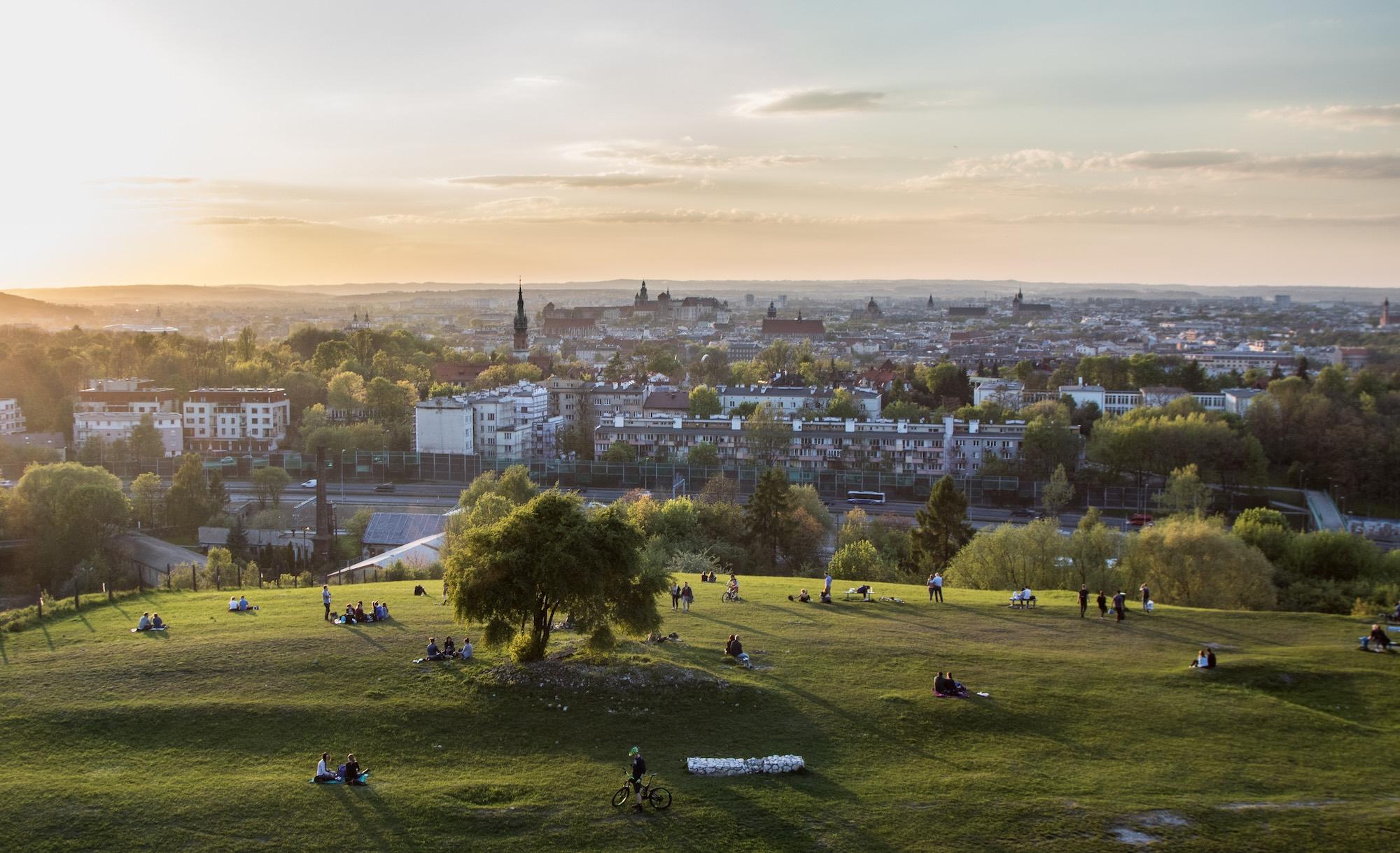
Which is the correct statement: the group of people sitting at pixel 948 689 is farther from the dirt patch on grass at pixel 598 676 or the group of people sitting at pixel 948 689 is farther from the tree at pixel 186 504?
the tree at pixel 186 504

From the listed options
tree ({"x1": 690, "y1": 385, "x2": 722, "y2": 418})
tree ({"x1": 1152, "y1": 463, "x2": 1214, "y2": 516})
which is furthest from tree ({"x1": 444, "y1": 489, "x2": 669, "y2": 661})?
tree ({"x1": 690, "y1": 385, "x2": 722, "y2": 418})

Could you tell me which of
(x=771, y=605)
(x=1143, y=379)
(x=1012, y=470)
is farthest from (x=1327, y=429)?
(x=771, y=605)

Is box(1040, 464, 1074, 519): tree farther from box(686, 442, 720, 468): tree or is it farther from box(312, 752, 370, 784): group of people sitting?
box(312, 752, 370, 784): group of people sitting

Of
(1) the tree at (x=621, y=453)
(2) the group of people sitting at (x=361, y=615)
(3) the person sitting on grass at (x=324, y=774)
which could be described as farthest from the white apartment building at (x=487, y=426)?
(3) the person sitting on grass at (x=324, y=774)

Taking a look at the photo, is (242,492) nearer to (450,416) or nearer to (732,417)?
(450,416)

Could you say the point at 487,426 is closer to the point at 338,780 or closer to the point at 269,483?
the point at 269,483
